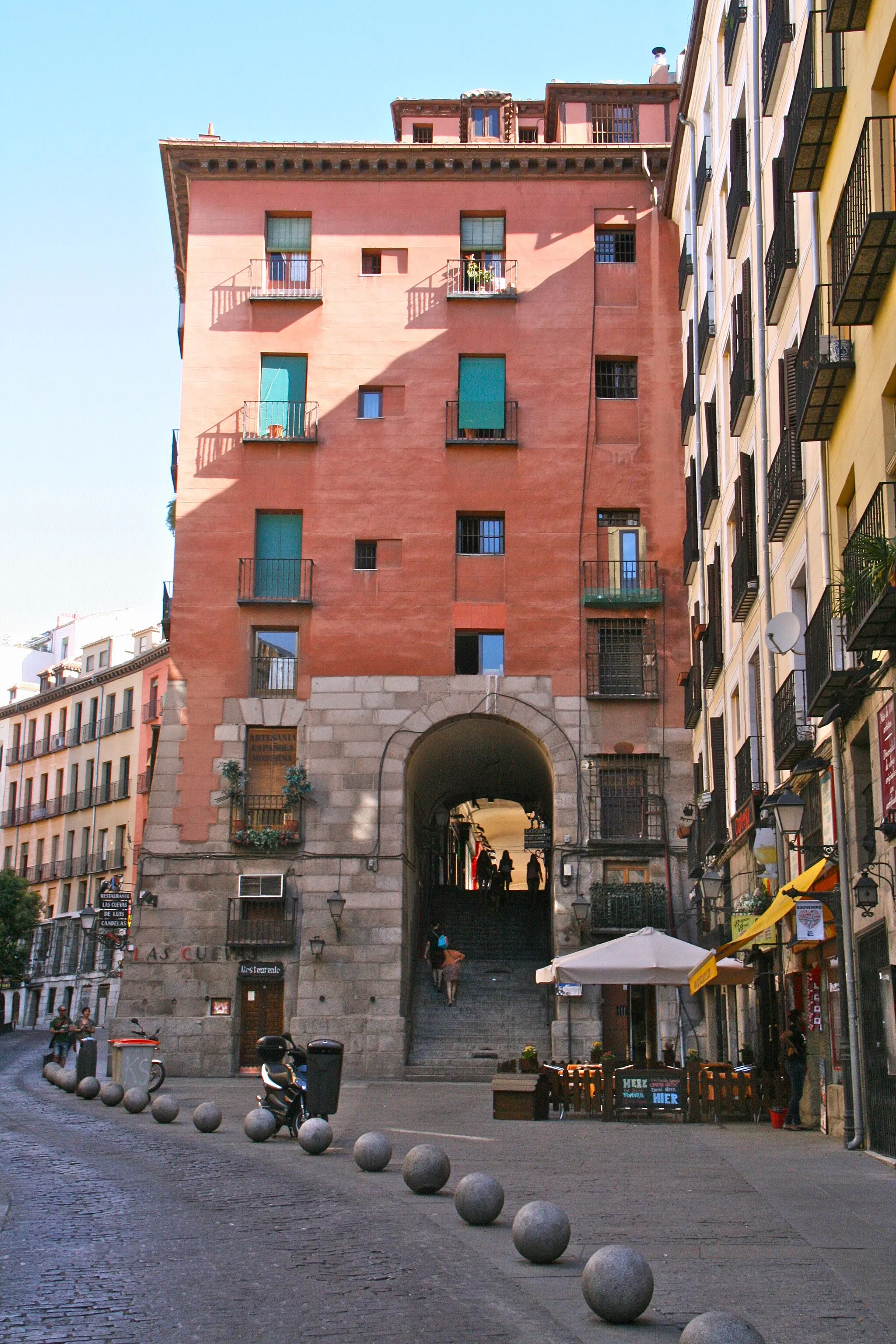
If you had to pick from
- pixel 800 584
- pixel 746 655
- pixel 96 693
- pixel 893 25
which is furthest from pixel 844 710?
pixel 96 693

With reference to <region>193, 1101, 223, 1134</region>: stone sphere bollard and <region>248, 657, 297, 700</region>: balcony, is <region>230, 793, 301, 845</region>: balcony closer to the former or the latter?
<region>248, 657, 297, 700</region>: balcony

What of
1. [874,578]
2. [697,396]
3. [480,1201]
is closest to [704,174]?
[697,396]

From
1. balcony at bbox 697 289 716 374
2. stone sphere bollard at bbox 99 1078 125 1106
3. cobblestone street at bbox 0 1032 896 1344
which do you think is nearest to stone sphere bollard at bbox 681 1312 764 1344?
cobblestone street at bbox 0 1032 896 1344

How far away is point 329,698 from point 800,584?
1598 cm

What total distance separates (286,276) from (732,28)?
1425cm

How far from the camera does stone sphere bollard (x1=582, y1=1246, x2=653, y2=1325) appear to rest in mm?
7664

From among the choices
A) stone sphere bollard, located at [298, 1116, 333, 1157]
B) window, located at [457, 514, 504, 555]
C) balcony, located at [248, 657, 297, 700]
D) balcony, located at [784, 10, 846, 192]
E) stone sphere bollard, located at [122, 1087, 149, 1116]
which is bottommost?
stone sphere bollard, located at [298, 1116, 333, 1157]

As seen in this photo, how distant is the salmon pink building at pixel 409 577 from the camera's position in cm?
3375

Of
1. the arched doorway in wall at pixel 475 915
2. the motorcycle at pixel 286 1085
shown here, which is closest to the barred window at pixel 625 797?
the arched doorway in wall at pixel 475 915

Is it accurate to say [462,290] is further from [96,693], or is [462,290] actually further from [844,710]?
[96,693]

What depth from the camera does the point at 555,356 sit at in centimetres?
3712

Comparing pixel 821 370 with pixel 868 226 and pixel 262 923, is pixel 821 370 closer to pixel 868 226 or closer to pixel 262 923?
pixel 868 226

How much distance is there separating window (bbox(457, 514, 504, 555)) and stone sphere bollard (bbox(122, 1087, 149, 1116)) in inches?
664

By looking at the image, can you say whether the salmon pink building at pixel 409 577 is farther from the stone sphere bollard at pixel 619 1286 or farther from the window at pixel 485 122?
the stone sphere bollard at pixel 619 1286
